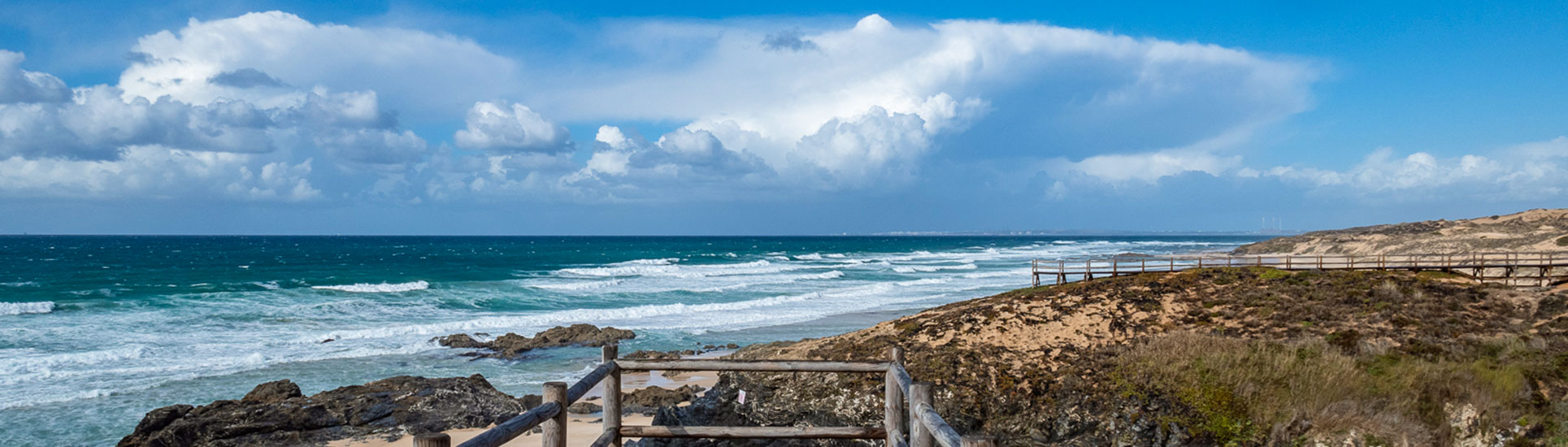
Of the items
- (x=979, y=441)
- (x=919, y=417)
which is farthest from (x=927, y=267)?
(x=979, y=441)

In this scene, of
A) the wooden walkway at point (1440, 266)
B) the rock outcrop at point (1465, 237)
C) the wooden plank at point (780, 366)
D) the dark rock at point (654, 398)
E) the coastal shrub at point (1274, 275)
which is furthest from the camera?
the rock outcrop at point (1465, 237)

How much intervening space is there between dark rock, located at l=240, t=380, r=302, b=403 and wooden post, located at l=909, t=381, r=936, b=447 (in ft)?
42.4

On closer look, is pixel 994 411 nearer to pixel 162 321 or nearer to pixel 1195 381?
pixel 1195 381

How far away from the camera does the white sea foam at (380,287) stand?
4259cm

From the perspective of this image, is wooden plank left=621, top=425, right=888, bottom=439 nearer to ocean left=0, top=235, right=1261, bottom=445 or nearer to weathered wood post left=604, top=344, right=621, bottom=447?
weathered wood post left=604, top=344, right=621, bottom=447

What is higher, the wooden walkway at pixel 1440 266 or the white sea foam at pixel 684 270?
the wooden walkway at pixel 1440 266

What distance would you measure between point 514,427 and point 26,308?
135ft

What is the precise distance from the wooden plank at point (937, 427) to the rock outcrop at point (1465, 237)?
157ft

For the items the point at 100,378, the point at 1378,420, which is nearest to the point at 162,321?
the point at 100,378

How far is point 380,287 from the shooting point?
153ft

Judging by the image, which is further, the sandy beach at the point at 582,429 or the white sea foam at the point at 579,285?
the white sea foam at the point at 579,285

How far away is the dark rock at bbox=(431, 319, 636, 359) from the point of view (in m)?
23.6

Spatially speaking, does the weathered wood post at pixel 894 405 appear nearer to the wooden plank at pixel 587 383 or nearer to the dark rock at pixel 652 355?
the wooden plank at pixel 587 383

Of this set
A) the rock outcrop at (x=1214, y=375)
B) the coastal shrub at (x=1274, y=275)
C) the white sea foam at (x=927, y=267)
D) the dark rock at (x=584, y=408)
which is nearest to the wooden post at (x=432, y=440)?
the rock outcrop at (x=1214, y=375)
